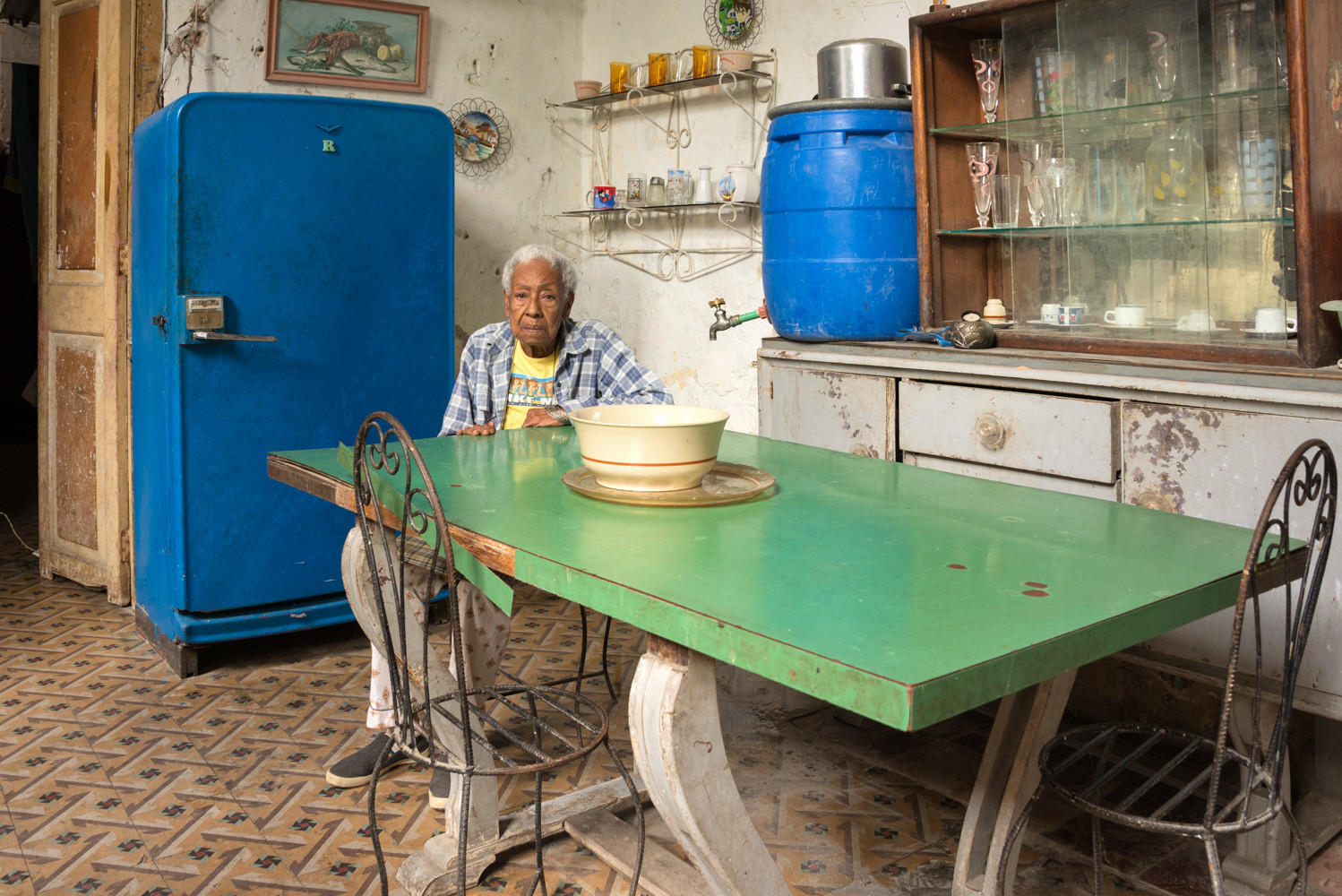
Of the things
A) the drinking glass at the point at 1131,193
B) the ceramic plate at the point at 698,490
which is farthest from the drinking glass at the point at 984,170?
the ceramic plate at the point at 698,490

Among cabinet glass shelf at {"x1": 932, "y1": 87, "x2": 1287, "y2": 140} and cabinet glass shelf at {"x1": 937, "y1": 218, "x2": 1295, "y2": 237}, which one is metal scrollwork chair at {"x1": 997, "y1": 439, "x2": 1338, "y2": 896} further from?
cabinet glass shelf at {"x1": 932, "y1": 87, "x2": 1287, "y2": 140}

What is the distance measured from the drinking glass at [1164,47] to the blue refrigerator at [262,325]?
2.34 meters

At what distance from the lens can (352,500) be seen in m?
2.13

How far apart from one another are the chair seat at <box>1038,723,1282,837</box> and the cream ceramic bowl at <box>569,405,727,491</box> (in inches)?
31.3

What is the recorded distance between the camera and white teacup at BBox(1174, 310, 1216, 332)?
9.09 feet

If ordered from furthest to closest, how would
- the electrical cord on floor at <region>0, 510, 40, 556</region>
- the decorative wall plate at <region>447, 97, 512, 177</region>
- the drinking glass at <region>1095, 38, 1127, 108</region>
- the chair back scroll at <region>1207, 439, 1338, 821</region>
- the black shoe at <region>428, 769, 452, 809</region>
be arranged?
the electrical cord on floor at <region>0, 510, 40, 556</region>
the decorative wall plate at <region>447, 97, 512, 177</region>
the drinking glass at <region>1095, 38, 1127, 108</region>
the black shoe at <region>428, 769, 452, 809</region>
the chair back scroll at <region>1207, 439, 1338, 821</region>

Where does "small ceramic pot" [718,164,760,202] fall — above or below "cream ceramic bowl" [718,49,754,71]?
below

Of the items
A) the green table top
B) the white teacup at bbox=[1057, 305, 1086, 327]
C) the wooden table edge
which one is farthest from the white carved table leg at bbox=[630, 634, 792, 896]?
the white teacup at bbox=[1057, 305, 1086, 327]

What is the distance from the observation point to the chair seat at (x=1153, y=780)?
163cm

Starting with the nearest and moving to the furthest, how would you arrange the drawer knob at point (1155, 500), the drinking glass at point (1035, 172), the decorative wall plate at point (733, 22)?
1. the drawer knob at point (1155, 500)
2. the drinking glass at point (1035, 172)
3. the decorative wall plate at point (733, 22)

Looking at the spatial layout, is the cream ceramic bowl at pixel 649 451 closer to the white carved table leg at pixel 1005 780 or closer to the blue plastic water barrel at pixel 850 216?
the white carved table leg at pixel 1005 780

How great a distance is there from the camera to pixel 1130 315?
116 inches

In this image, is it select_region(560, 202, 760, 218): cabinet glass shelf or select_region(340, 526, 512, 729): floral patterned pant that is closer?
select_region(340, 526, 512, 729): floral patterned pant

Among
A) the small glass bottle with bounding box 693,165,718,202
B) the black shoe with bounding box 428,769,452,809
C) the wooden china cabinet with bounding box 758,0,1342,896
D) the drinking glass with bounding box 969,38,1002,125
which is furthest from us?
the small glass bottle with bounding box 693,165,718,202
